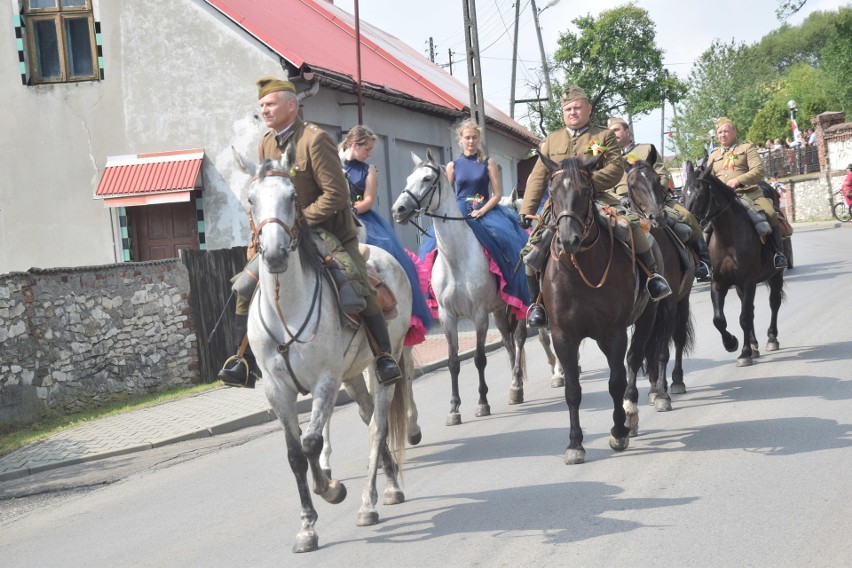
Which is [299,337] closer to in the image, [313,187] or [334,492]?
[334,492]

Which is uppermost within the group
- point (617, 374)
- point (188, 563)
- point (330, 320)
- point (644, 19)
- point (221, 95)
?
point (644, 19)

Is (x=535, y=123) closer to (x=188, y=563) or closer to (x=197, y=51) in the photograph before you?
(x=197, y=51)

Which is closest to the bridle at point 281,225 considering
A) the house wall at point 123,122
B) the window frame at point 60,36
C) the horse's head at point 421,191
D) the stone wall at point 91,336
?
the horse's head at point 421,191

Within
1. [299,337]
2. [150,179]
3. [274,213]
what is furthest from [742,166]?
[150,179]

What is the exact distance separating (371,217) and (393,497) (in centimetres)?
321

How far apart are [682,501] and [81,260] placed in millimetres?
16716

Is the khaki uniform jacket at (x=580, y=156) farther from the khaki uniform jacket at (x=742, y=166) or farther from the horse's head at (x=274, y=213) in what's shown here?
the khaki uniform jacket at (x=742, y=166)

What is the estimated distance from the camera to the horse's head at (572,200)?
294 inches

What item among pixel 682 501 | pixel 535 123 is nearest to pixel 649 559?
pixel 682 501

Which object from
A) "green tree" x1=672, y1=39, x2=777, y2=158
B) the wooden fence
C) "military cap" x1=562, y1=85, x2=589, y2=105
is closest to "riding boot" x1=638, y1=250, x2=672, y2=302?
"military cap" x1=562, y1=85, x2=589, y2=105

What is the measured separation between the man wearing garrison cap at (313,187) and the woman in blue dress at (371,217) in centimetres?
199

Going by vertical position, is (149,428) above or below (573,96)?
below

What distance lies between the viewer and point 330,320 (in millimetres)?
6383

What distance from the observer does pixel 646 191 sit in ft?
33.1
